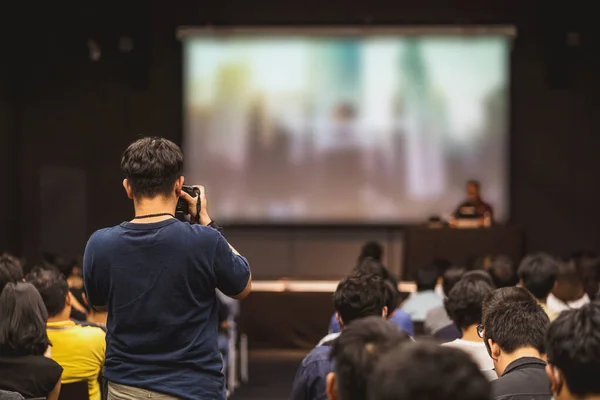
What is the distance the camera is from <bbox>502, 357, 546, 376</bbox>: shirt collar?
2.59m

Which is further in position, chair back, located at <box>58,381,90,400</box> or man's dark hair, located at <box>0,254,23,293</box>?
man's dark hair, located at <box>0,254,23,293</box>

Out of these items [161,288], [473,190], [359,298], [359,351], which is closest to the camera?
[359,351]

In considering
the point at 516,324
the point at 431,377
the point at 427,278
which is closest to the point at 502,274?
the point at 427,278

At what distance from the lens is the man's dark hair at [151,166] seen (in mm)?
2562

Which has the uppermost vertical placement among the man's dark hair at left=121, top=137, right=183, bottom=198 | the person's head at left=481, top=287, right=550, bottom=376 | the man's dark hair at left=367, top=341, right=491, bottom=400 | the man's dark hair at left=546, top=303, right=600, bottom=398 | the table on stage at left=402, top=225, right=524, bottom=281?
the man's dark hair at left=121, top=137, right=183, bottom=198

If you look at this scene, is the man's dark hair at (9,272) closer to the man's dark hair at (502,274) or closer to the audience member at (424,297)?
the audience member at (424,297)

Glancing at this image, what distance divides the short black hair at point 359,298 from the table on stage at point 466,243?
21.9 feet

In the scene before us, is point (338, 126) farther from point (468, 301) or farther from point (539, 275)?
point (468, 301)

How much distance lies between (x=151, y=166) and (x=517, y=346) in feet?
3.57

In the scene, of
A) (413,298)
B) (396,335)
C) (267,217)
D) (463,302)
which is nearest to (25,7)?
(267,217)

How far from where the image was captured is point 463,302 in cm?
358

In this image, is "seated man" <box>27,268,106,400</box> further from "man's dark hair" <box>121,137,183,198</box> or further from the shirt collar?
the shirt collar

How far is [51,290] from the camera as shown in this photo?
3.65 m

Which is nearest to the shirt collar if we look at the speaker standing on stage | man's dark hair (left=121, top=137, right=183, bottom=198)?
the speaker standing on stage
